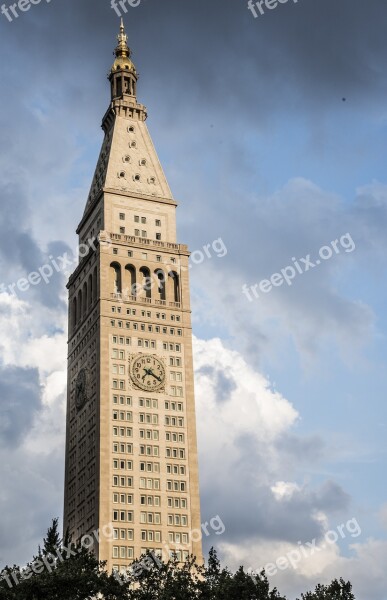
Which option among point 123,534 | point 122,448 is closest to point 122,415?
point 122,448

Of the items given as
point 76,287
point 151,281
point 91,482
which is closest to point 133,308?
point 151,281

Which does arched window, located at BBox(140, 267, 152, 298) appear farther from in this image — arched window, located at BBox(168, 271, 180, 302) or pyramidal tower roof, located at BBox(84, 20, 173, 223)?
pyramidal tower roof, located at BBox(84, 20, 173, 223)

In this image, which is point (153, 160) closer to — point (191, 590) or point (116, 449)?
point (116, 449)

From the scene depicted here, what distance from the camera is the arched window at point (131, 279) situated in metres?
152

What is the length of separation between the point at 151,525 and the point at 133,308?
3442cm

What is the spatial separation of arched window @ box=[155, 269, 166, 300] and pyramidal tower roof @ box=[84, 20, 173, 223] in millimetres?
15161

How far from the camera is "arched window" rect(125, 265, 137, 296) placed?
152 m

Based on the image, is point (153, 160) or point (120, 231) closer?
point (120, 231)

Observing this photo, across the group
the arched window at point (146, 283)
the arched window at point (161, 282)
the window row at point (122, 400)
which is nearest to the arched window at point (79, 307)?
the arched window at point (146, 283)

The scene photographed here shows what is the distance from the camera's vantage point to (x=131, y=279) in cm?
15325

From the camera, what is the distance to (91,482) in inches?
5477

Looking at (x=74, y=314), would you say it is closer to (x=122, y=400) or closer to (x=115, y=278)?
(x=115, y=278)

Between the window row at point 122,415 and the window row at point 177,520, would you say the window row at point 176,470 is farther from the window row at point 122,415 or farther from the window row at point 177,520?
the window row at point 122,415

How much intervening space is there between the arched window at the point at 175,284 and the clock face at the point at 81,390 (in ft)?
62.7
